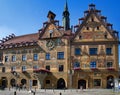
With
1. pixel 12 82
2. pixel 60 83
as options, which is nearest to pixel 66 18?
pixel 60 83

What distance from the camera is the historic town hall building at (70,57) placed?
165ft

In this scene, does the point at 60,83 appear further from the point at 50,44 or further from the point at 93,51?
the point at 93,51

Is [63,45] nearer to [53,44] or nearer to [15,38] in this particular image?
[53,44]

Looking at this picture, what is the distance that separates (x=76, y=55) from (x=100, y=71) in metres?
6.05

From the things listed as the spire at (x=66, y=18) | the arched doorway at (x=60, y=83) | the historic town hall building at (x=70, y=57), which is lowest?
the arched doorway at (x=60, y=83)

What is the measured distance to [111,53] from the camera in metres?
50.4

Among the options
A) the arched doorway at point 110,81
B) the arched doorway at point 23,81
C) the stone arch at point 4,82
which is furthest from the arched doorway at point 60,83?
the stone arch at point 4,82

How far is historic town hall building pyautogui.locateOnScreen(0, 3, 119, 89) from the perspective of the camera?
50.3 m

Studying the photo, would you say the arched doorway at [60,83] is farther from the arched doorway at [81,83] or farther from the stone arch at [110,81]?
the stone arch at [110,81]

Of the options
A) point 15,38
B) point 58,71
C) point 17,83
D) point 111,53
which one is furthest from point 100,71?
point 15,38

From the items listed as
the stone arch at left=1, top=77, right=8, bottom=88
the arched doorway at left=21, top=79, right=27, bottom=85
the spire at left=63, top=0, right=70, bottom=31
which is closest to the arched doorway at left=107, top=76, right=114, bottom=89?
the arched doorway at left=21, top=79, right=27, bottom=85

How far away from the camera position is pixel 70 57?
52.3 metres

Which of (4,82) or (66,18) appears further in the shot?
(66,18)

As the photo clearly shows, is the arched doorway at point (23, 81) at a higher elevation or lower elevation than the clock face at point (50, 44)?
lower
